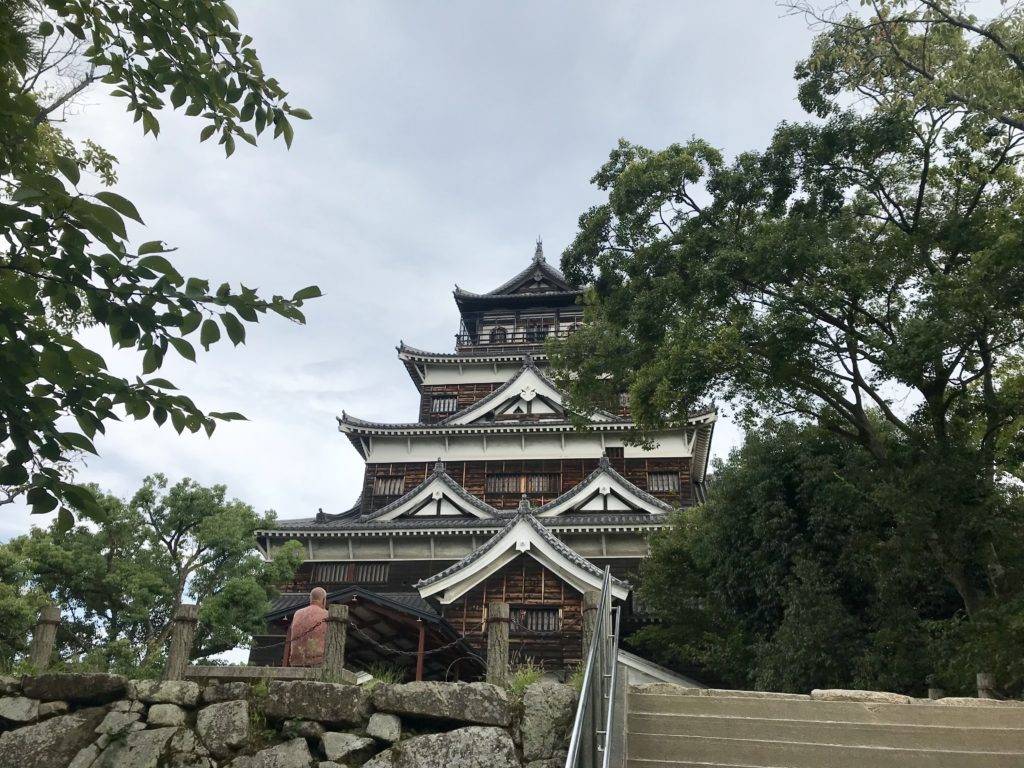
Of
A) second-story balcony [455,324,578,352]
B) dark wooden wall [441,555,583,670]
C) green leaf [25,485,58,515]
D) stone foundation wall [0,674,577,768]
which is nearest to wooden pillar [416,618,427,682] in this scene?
dark wooden wall [441,555,583,670]

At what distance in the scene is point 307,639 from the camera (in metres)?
7.86

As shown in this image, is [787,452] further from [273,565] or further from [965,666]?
[273,565]

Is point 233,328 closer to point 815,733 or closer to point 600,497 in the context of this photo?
point 815,733

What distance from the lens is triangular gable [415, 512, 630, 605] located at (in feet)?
56.6

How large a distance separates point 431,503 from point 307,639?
1473cm

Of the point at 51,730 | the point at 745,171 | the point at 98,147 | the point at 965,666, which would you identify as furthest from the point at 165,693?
the point at 745,171

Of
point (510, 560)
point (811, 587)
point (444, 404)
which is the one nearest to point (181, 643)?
point (811, 587)

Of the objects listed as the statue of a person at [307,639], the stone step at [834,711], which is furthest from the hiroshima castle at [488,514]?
the stone step at [834,711]

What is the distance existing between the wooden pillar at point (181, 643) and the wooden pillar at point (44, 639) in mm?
1145

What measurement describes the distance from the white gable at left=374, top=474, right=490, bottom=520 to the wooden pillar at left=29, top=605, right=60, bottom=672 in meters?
15.3

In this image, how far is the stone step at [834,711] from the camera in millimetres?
6102

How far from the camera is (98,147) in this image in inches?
374

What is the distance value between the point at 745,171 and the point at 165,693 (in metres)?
10.6

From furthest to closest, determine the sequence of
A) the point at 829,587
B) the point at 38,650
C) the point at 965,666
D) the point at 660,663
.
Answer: the point at 660,663 → the point at 829,587 → the point at 965,666 → the point at 38,650
